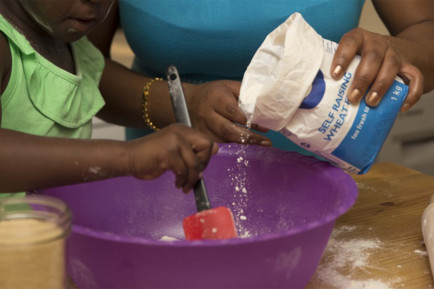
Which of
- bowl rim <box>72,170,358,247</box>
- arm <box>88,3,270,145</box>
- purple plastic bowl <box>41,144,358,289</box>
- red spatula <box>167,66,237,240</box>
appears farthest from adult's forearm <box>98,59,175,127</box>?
bowl rim <box>72,170,358,247</box>

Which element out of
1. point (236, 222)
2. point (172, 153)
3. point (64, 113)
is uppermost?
point (172, 153)

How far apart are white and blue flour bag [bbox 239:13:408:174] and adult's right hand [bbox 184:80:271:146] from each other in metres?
0.14

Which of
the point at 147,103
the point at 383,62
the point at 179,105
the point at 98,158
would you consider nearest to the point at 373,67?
the point at 383,62

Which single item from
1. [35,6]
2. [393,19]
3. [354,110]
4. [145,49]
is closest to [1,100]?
[35,6]

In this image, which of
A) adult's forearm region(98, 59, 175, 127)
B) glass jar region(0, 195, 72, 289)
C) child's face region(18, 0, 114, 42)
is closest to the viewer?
glass jar region(0, 195, 72, 289)

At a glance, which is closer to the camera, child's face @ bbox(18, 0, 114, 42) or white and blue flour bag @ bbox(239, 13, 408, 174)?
white and blue flour bag @ bbox(239, 13, 408, 174)

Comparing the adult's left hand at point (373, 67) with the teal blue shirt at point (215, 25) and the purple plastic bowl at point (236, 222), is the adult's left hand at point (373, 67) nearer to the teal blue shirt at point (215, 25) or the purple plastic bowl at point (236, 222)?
the purple plastic bowl at point (236, 222)

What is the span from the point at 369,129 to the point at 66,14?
1.51 feet

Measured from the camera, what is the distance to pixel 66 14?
0.94 metres

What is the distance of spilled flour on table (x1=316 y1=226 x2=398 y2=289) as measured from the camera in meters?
0.85

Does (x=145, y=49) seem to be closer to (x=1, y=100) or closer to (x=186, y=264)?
(x=1, y=100)

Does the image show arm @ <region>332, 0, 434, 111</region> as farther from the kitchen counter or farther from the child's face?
the child's face

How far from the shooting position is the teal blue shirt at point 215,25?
1187mm

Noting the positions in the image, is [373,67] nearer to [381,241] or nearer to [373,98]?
[373,98]
